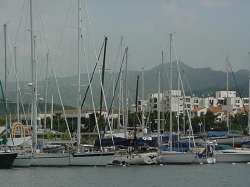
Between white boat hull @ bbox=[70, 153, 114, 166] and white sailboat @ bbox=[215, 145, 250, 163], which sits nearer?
white boat hull @ bbox=[70, 153, 114, 166]

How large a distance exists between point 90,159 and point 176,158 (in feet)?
37.1

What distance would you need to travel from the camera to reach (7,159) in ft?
215

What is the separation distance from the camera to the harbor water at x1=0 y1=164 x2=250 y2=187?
171 feet

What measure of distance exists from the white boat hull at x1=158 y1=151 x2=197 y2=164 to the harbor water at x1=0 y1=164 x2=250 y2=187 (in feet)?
6.04

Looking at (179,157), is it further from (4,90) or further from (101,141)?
(4,90)

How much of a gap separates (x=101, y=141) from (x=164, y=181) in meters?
18.0

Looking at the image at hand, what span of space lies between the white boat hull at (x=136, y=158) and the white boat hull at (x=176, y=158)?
1.10m

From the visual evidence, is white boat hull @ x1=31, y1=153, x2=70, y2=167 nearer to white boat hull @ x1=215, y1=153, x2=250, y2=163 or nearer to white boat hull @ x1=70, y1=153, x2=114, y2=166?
white boat hull @ x1=70, y1=153, x2=114, y2=166

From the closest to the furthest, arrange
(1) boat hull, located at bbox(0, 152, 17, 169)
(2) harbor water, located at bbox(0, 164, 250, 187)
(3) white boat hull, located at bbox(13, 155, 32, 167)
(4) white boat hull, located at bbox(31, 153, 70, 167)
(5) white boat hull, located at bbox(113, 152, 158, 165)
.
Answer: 1. (2) harbor water, located at bbox(0, 164, 250, 187)
2. (1) boat hull, located at bbox(0, 152, 17, 169)
3. (4) white boat hull, located at bbox(31, 153, 70, 167)
4. (3) white boat hull, located at bbox(13, 155, 32, 167)
5. (5) white boat hull, located at bbox(113, 152, 158, 165)

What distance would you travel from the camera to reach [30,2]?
69312mm

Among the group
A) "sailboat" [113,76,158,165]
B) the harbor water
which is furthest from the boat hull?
"sailboat" [113,76,158,165]

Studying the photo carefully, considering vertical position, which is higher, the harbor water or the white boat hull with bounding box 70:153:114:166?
the white boat hull with bounding box 70:153:114:166

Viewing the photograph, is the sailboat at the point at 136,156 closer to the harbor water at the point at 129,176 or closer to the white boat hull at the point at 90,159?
the harbor water at the point at 129,176

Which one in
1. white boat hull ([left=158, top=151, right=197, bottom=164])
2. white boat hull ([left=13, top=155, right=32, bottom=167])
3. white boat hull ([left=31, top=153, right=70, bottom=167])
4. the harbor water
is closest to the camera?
the harbor water
